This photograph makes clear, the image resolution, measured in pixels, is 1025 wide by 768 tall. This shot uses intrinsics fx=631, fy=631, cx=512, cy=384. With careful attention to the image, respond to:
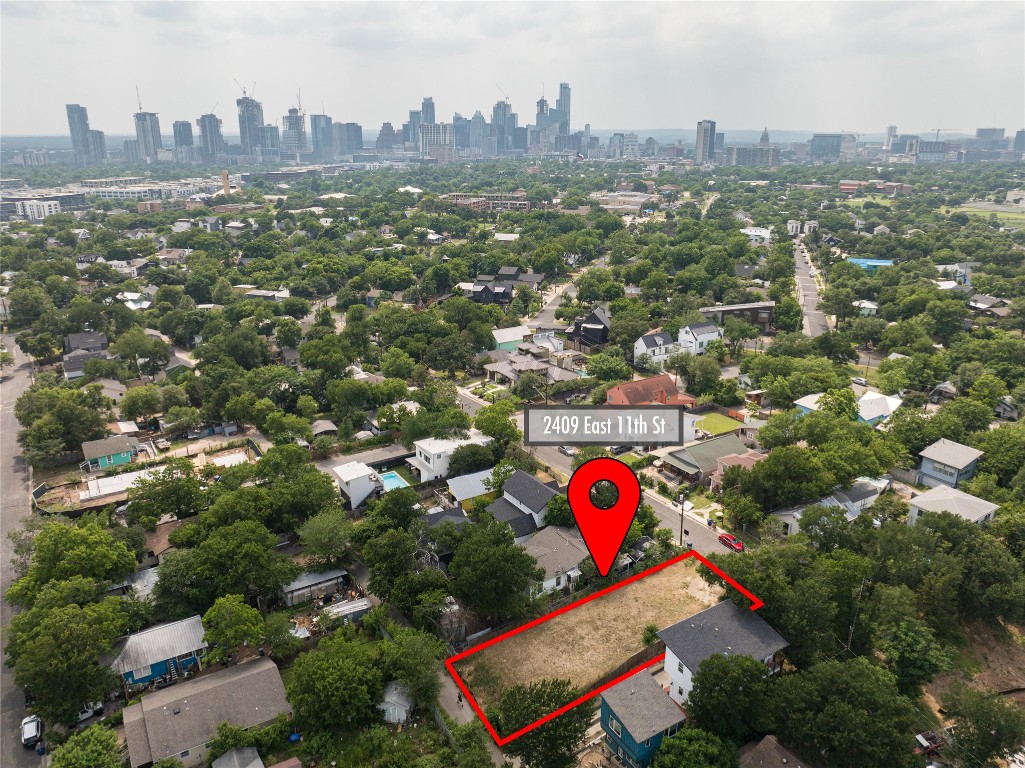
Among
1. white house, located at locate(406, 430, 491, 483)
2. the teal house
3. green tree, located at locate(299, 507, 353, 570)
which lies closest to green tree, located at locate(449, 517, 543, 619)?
green tree, located at locate(299, 507, 353, 570)

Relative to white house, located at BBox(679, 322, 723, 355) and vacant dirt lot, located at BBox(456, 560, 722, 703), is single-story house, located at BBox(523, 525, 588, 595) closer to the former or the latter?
vacant dirt lot, located at BBox(456, 560, 722, 703)

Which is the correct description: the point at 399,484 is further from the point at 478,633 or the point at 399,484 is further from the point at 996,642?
the point at 996,642

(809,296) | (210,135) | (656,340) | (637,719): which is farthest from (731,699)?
(210,135)

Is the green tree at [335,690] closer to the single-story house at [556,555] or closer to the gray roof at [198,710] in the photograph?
the gray roof at [198,710]

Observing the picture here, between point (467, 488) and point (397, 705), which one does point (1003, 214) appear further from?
point (397, 705)

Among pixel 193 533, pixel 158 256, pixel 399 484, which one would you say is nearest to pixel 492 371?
pixel 399 484

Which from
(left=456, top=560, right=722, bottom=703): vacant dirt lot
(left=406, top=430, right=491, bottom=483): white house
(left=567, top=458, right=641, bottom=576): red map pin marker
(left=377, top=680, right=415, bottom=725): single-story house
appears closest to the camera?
(left=377, top=680, right=415, bottom=725): single-story house
